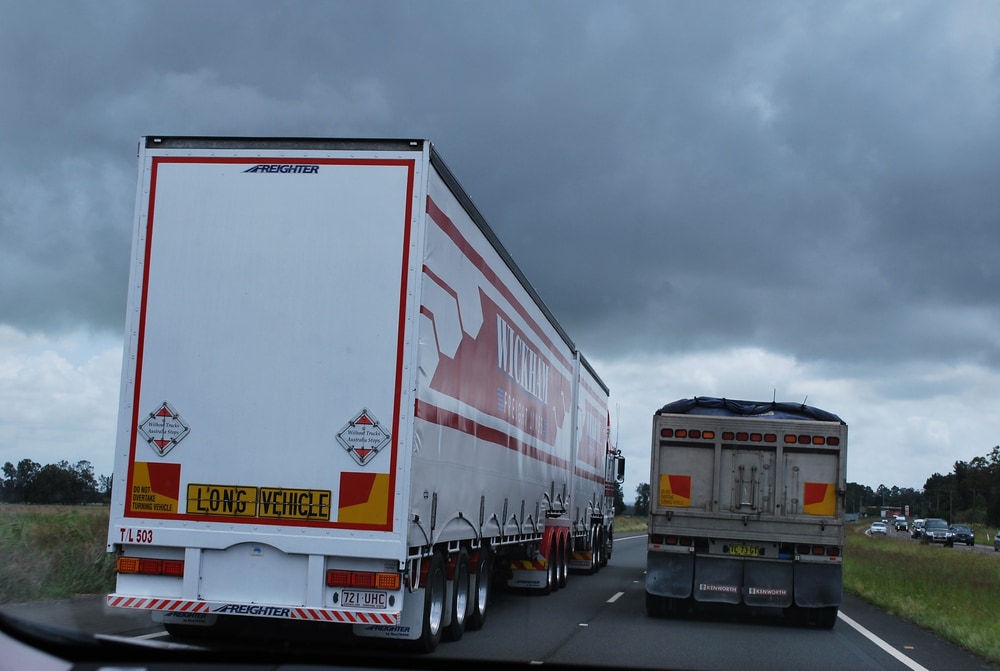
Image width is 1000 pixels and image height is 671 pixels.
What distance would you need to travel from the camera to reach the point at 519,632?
13.2 m

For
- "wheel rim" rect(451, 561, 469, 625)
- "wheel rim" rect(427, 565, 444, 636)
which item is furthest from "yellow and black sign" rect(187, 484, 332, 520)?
"wheel rim" rect(451, 561, 469, 625)

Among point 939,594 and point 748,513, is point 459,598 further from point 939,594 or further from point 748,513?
point 939,594

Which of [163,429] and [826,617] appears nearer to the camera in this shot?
[163,429]

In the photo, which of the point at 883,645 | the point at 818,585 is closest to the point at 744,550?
the point at 818,585

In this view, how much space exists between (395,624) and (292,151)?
430 cm

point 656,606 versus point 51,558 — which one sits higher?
point 51,558

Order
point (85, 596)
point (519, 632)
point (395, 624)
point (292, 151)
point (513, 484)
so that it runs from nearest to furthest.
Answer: point (395, 624) → point (292, 151) → point (519, 632) → point (85, 596) → point (513, 484)

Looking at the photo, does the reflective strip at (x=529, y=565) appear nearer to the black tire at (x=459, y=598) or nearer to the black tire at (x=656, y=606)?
the black tire at (x=656, y=606)

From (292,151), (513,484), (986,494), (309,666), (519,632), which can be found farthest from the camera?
(986,494)

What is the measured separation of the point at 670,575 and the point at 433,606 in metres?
5.78

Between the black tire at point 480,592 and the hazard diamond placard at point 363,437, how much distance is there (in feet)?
13.0

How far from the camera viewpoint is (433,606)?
35.6ft

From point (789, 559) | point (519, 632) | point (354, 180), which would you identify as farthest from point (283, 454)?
point (789, 559)

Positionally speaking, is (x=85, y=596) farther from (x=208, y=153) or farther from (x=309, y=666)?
(x=309, y=666)
